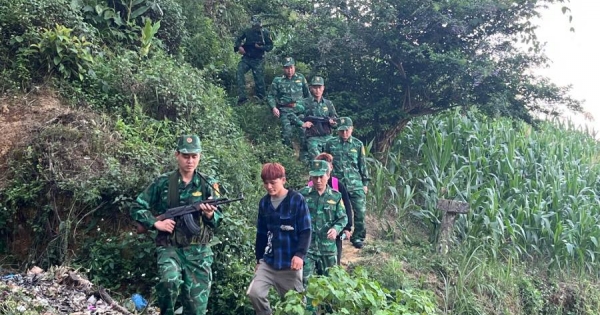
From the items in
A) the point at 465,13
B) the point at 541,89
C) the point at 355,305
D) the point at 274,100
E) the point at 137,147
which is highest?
the point at 465,13

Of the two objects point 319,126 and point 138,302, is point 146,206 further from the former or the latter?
point 319,126

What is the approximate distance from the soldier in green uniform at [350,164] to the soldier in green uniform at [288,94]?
1.87m

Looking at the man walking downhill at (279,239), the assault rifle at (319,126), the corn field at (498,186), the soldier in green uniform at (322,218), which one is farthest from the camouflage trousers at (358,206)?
the man walking downhill at (279,239)

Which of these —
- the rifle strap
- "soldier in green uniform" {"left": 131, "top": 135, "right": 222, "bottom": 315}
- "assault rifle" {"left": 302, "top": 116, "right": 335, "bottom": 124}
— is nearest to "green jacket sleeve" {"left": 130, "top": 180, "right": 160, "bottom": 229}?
"soldier in green uniform" {"left": 131, "top": 135, "right": 222, "bottom": 315}

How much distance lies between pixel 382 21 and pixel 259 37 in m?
2.28

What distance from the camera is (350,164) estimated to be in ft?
25.5

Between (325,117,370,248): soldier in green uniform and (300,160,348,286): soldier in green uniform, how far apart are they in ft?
6.10

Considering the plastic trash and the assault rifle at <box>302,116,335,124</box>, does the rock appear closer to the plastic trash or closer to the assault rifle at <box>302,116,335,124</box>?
the plastic trash

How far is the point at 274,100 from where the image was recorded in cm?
962

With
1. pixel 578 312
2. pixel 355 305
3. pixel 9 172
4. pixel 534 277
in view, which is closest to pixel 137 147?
pixel 9 172

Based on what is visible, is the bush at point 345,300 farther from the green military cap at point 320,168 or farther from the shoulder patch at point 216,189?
the green military cap at point 320,168

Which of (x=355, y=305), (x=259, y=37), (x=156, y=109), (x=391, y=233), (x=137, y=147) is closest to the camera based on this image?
(x=355, y=305)

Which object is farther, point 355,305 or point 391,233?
point 391,233

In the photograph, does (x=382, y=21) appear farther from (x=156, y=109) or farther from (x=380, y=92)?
(x=156, y=109)
